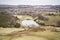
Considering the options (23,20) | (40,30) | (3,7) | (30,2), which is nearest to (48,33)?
(40,30)

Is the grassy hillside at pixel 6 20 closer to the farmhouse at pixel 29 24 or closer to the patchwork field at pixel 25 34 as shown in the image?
the patchwork field at pixel 25 34

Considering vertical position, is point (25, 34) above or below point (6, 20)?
below

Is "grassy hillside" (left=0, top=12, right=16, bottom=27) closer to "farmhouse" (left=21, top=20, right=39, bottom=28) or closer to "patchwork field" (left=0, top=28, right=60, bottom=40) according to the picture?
"patchwork field" (left=0, top=28, right=60, bottom=40)

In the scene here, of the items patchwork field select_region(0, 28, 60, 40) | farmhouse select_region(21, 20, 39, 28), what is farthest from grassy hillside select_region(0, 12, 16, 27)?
farmhouse select_region(21, 20, 39, 28)

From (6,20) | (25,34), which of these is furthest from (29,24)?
(6,20)

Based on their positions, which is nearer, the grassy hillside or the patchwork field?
the patchwork field

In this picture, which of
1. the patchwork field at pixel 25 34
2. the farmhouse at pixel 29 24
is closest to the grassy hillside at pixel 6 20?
the patchwork field at pixel 25 34

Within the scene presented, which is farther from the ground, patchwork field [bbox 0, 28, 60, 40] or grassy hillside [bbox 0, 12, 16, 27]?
grassy hillside [bbox 0, 12, 16, 27]

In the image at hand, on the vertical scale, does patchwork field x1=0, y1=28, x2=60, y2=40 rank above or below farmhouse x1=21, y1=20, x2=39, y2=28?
below

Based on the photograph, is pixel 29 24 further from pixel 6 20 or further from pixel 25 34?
pixel 6 20

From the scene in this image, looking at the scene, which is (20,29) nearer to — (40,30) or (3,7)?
(40,30)

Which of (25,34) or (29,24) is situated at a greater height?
(29,24)

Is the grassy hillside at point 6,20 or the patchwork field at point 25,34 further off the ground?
the grassy hillside at point 6,20
